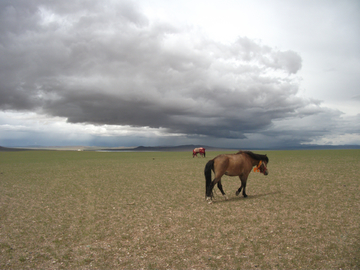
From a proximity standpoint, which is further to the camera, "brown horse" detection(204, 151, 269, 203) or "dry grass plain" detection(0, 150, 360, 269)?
"brown horse" detection(204, 151, 269, 203)

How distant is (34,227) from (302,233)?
6.23 m

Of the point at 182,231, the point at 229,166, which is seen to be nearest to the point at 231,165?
the point at 229,166

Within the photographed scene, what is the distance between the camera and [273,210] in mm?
7246

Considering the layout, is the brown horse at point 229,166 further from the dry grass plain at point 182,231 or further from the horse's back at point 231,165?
the dry grass plain at point 182,231

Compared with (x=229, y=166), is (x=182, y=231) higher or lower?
lower

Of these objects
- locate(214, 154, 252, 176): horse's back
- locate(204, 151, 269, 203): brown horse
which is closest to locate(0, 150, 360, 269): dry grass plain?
locate(204, 151, 269, 203): brown horse

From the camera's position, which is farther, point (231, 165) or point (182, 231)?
point (231, 165)

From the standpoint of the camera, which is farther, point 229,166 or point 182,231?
point 229,166

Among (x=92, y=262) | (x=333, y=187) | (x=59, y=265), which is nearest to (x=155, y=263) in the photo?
(x=92, y=262)

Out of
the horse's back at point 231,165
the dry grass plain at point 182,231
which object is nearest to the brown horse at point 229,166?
the horse's back at point 231,165

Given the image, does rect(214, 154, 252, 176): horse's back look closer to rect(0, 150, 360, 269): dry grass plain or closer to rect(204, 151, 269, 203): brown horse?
rect(204, 151, 269, 203): brown horse

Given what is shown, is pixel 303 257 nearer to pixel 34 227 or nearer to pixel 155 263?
pixel 155 263

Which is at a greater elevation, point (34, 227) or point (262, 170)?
point (262, 170)

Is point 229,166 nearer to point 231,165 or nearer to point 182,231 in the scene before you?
point 231,165
